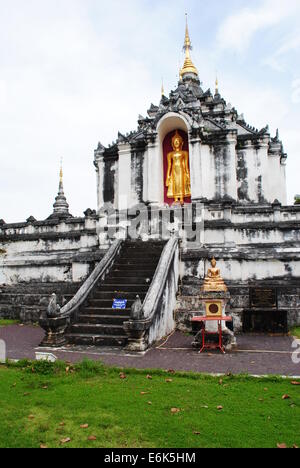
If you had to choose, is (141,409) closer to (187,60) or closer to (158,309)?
(158,309)

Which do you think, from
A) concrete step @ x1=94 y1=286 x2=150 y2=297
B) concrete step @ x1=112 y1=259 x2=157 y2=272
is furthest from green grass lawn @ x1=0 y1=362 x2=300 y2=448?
concrete step @ x1=112 y1=259 x2=157 y2=272

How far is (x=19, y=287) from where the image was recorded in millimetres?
18266

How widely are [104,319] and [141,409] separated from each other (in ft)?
19.7

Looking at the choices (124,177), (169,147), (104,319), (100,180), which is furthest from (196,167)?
(104,319)

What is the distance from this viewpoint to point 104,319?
1199 centimetres

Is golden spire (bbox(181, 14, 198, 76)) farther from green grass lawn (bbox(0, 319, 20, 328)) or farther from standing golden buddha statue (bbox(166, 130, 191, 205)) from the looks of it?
green grass lawn (bbox(0, 319, 20, 328))

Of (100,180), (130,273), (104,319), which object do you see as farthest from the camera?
(100,180)

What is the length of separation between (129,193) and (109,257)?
7732 millimetres

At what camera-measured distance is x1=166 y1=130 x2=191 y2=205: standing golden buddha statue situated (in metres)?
21.3

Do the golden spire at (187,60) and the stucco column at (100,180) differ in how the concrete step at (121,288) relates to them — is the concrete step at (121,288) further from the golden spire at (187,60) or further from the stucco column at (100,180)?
the golden spire at (187,60)
